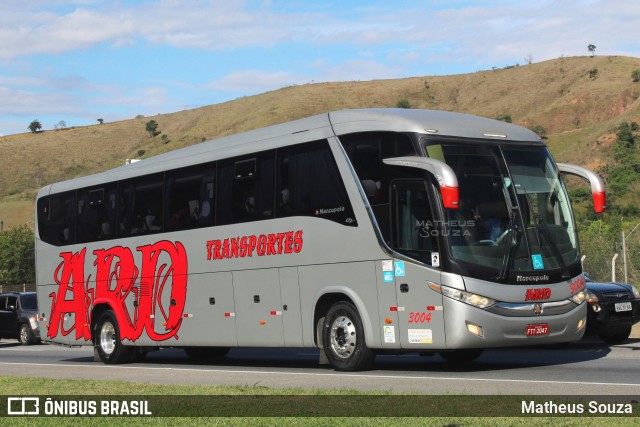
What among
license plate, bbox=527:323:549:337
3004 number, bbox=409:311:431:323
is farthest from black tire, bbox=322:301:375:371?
license plate, bbox=527:323:549:337

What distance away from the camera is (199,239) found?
19141mm

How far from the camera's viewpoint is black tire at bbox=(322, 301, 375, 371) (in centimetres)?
1581

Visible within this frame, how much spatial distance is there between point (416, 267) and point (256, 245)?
3.68 metres

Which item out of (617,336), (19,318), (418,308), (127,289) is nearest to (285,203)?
(418,308)

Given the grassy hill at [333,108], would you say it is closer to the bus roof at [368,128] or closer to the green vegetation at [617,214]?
the green vegetation at [617,214]

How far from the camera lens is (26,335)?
1380 inches

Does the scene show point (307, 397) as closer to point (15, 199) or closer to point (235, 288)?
point (235, 288)

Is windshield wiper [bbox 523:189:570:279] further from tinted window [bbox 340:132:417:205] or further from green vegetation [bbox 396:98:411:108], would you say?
green vegetation [bbox 396:98:411:108]

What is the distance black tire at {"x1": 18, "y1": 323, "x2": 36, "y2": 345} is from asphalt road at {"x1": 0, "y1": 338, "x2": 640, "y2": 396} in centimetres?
1151

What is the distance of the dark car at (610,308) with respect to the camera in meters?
19.4

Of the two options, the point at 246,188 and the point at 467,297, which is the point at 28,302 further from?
the point at 467,297

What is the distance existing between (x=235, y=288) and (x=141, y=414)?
7666mm

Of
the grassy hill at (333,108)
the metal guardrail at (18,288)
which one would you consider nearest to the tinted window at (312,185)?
the metal guardrail at (18,288)

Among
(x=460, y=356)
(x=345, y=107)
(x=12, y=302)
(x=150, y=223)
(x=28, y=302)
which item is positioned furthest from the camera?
(x=345, y=107)
